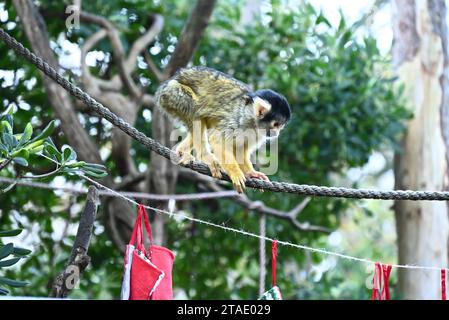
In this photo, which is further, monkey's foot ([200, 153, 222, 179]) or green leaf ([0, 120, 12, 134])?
monkey's foot ([200, 153, 222, 179])

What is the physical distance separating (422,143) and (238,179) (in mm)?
2822

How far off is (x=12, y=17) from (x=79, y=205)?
153 cm

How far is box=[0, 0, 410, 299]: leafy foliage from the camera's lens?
4871 mm

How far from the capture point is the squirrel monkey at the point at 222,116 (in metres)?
3.08

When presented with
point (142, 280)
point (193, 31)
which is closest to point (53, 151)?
point (142, 280)

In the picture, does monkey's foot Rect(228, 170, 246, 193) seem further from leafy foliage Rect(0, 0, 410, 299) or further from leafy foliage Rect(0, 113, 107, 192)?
leafy foliage Rect(0, 0, 410, 299)

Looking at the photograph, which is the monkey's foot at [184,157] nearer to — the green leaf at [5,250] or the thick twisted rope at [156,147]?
the thick twisted rope at [156,147]

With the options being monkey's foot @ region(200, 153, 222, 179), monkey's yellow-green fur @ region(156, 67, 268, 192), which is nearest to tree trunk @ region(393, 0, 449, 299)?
monkey's yellow-green fur @ region(156, 67, 268, 192)

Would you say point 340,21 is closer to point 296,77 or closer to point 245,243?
point 296,77

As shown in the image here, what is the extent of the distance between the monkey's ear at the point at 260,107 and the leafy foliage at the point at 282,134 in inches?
70.0

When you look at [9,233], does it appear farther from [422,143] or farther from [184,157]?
[422,143]

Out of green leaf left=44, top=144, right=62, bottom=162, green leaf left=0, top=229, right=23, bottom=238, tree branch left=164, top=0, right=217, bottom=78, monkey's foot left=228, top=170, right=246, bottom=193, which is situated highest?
tree branch left=164, top=0, right=217, bottom=78

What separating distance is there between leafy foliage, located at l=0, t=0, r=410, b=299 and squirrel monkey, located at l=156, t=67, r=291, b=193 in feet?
5.04

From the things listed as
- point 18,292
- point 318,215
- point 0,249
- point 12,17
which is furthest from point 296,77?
point 0,249
